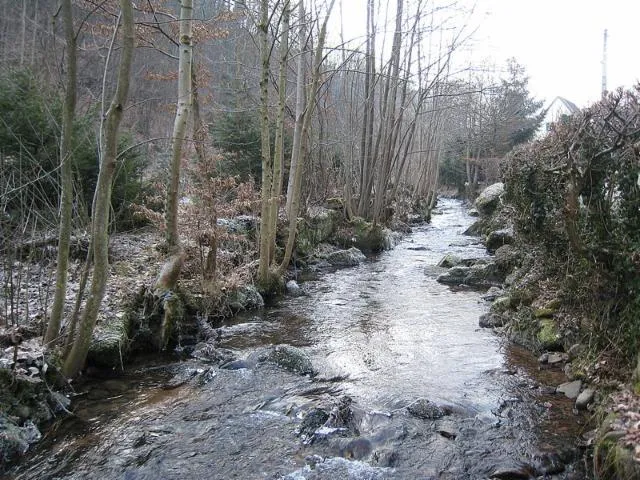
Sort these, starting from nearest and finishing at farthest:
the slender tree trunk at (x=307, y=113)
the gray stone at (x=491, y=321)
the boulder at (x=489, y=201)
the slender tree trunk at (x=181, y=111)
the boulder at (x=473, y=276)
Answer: the slender tree trunk at (x=181, y=111)
the gray stone at (x=491, y=321)
the slender tree trunk at (x=307, y=113)
the boulder at (x=473, y=276)
the boulder at (x=489, y=201)

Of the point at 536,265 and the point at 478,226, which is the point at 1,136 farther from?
the point at 478,226

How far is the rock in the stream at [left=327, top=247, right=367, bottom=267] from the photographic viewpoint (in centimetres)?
1357

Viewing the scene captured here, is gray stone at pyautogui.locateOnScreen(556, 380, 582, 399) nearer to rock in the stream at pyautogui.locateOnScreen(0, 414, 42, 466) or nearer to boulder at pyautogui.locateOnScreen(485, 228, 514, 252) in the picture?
rock in the stream at pyautogui.locateOnScreen(0, 414, 42, 466)

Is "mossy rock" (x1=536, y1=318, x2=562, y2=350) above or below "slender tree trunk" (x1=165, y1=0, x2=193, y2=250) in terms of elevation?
below

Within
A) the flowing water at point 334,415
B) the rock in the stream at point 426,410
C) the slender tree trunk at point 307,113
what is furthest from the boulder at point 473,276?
the rock in the stream at point 426,410

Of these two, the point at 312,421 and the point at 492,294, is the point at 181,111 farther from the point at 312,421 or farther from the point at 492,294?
the point at 492,294

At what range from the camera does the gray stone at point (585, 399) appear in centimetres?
475

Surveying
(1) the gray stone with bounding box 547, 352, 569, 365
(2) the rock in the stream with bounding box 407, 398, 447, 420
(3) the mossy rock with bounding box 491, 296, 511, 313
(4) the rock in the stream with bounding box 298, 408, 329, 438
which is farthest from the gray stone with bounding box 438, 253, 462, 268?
(4) the rock in the stream with bounding box 298, 408, 329, 438

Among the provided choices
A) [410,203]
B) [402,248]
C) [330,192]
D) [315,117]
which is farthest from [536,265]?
[410,203]

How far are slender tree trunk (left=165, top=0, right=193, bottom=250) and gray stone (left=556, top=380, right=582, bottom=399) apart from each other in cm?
563

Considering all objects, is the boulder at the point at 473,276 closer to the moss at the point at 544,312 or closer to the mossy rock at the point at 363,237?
the moss at the point at 544,312

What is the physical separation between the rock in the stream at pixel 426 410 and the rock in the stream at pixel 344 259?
849cm

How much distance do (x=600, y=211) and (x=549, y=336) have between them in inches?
83.4

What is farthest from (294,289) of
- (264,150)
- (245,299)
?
(264,150)
